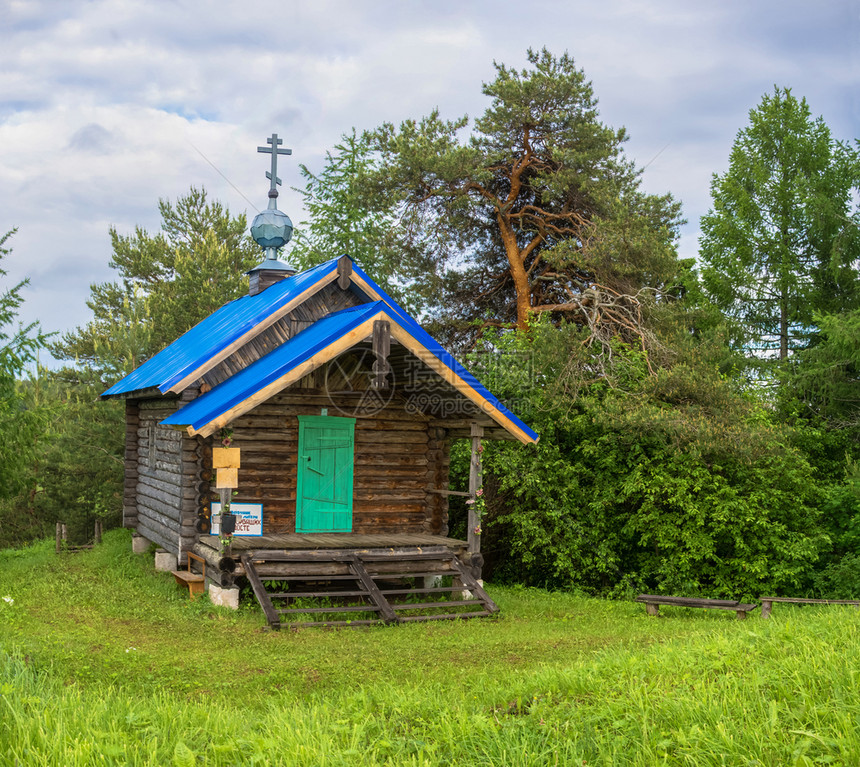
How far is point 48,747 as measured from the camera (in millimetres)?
4836

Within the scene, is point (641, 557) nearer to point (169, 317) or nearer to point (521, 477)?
point (521, 477)

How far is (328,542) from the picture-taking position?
1282 cm

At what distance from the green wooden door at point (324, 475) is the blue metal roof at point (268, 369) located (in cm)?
151

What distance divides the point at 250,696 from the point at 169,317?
76.2 feet

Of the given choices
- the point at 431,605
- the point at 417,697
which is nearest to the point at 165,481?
the point at 431,605

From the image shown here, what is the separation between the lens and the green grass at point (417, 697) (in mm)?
4758

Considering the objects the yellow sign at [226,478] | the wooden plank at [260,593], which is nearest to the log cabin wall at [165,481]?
the yellow sign at [226,478]

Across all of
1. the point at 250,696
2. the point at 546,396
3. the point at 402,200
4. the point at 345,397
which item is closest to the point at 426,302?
the point at 402,200

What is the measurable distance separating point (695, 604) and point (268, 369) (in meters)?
7.79

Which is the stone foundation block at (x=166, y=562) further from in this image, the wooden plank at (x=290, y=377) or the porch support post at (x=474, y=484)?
the porch support post at (x=474, y=484)

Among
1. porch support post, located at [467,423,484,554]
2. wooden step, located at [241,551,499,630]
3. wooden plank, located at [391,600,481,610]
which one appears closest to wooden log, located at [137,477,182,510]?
wooden step, located at [241,551,499,630]

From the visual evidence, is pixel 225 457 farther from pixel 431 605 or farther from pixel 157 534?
pixel 157 534

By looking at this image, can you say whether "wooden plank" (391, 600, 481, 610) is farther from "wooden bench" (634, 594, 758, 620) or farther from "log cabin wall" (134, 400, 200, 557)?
"log cabin wall" (134, 400, 200, 557)

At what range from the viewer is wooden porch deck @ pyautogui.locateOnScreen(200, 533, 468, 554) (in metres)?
12.2
